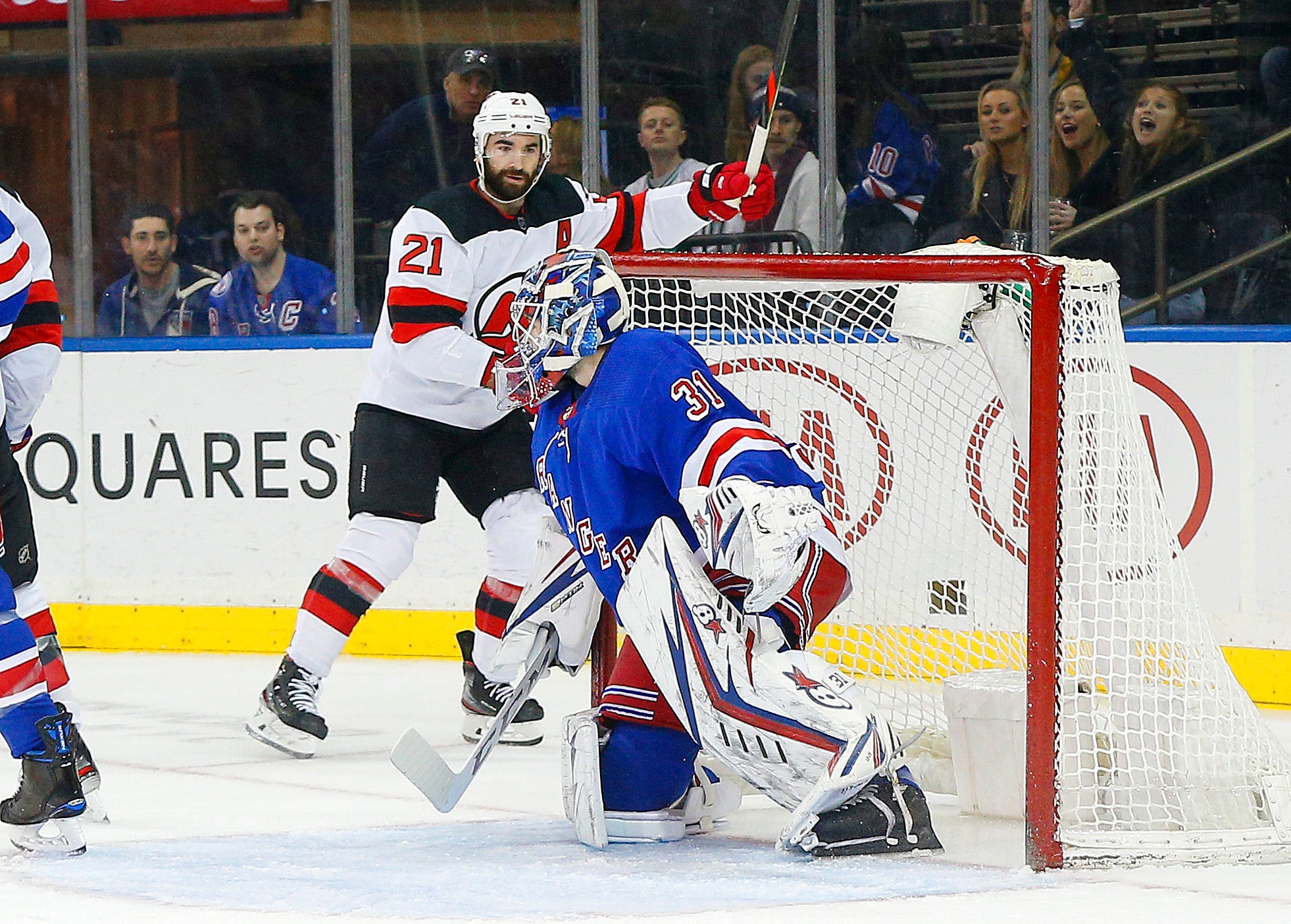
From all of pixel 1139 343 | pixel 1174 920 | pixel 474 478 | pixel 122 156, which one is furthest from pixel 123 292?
pixel 1174 920

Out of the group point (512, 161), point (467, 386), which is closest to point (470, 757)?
point (467, 386)

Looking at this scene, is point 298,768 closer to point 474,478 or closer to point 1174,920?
point 474,478

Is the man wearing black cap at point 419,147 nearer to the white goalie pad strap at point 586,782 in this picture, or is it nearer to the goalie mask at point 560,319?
the goalie mask at point 560,319

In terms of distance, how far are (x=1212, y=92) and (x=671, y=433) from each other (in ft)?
8.71

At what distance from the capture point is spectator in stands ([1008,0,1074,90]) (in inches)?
200

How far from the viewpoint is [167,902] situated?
8.51ft

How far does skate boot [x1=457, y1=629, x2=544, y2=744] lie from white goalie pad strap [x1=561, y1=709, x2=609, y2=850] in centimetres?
109

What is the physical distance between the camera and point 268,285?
5969mm

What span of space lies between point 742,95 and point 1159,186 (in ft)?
3.87

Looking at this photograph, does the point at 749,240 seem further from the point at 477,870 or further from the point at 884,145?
the point at 477,870

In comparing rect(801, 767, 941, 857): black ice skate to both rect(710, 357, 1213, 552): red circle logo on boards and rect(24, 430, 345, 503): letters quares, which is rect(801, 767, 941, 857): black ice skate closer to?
rect(710, 357, 1213, 552): red circle logo on boards

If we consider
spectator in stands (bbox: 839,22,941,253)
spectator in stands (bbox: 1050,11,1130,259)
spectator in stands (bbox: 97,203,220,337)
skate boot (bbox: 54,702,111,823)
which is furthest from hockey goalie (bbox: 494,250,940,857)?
spectator in stands (bbox: 97,203,220,337)

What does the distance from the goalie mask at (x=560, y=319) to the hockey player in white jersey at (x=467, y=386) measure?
0.91 m

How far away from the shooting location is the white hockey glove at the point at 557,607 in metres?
3.11
